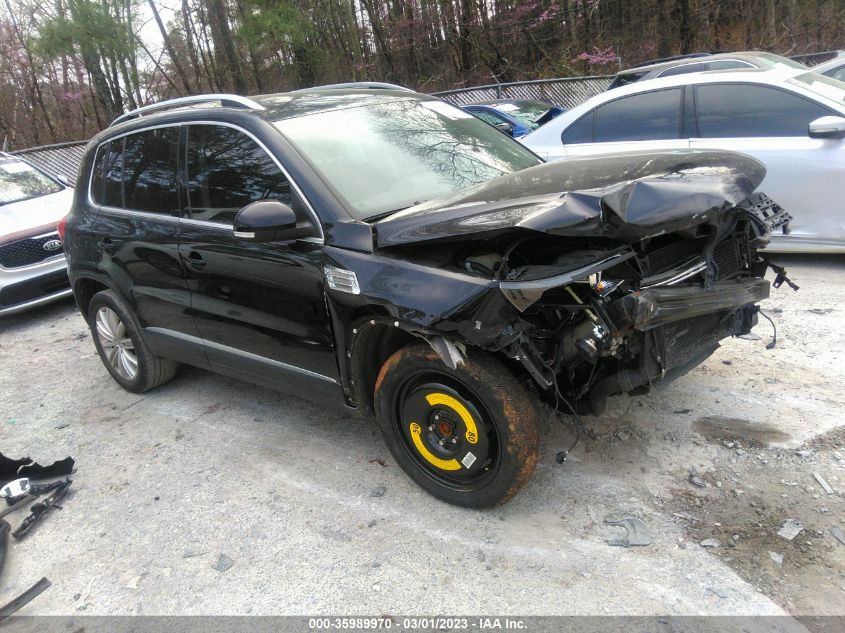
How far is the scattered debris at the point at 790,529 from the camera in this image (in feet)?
8.72

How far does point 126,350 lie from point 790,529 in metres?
4.28

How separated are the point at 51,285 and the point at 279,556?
17.9 ft

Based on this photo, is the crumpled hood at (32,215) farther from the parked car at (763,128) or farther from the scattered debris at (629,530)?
the scattered debris at (629,530)

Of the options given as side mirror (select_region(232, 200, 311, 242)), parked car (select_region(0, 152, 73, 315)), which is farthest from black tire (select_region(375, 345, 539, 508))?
parked car (select_region(0, 152, 73, 315))

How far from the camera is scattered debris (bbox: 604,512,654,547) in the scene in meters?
2.72

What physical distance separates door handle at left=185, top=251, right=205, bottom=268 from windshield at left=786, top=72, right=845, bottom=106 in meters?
5.17

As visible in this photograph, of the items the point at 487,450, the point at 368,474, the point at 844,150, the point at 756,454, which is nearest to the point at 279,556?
the point at 368,474

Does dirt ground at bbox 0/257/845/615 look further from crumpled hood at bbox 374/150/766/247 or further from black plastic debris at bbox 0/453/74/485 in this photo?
crumpled hood at bbox 374/150/766/247

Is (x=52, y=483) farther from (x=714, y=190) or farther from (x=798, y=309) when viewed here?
(x=798, y=309)

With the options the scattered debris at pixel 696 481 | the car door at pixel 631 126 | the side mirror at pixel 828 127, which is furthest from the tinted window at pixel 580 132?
the scattered debris at pixel 696 481

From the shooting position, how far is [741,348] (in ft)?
14.1

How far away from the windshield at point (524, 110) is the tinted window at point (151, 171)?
25.5 ft

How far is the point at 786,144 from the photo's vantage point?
5.37 metres

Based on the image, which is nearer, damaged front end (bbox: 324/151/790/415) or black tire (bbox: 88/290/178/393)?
damaged front end (bbox: 324/151/790/415)
